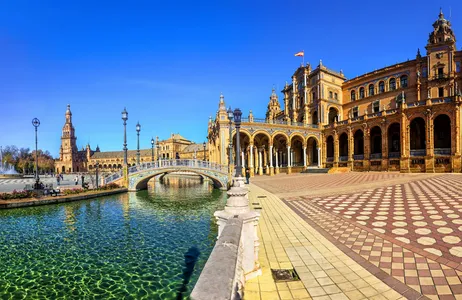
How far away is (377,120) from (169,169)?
102ft

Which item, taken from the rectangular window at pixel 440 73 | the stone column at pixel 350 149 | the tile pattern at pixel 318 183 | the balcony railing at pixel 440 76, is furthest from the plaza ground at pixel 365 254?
the rectangular window at pixel 440 73

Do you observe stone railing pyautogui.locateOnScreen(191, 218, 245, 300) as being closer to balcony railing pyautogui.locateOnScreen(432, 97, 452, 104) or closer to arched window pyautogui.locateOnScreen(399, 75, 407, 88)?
balcony railing pyautogui.locateOnScreen(432, 97, 452, 104)

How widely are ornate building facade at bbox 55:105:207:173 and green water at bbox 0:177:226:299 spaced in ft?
292

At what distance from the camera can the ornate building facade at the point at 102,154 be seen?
111375mm

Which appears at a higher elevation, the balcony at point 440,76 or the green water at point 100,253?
the balcony at point 440,76

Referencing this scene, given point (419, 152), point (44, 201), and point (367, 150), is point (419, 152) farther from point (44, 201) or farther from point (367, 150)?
point (44, 201)

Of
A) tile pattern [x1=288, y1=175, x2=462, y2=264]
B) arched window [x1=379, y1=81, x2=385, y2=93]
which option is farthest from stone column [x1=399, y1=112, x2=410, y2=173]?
tile pattern [x1=288, y1=175, x2=462, y2=264]

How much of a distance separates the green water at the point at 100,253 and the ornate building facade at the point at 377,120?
15867mm

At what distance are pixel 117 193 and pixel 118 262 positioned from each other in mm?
18089

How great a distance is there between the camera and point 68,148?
408 ft

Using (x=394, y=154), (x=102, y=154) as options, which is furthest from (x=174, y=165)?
(x=102, y=154)

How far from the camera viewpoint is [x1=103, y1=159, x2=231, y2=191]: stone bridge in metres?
26.2

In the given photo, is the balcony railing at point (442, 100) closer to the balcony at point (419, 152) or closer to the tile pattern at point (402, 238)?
the balcony at point (419, 152)

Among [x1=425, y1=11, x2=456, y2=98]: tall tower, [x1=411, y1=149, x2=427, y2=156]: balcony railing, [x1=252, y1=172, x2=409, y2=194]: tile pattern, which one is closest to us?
[x1=252, y1=172, x2=409, y2=194]: tile pattern
